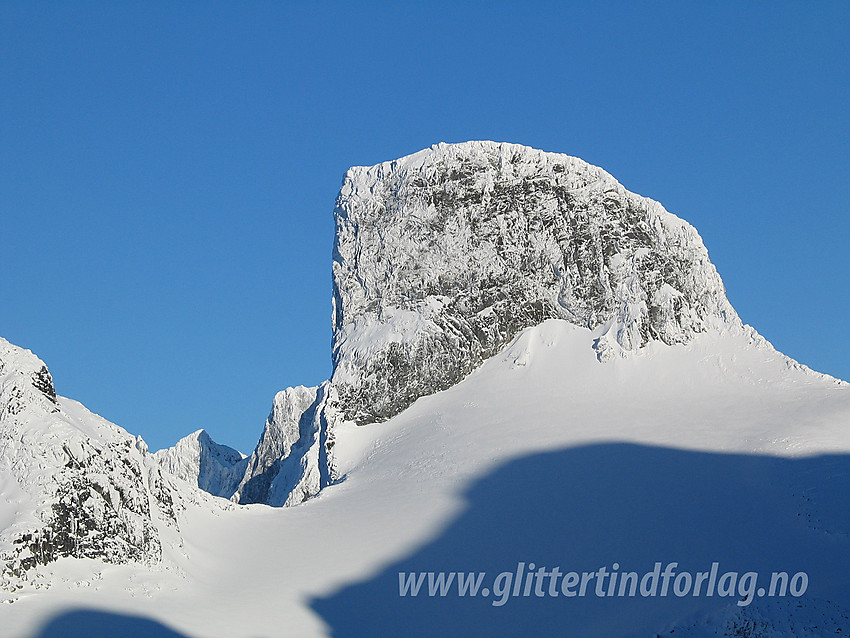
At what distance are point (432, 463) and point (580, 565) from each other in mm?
16352

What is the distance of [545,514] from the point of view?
47469 millimetres

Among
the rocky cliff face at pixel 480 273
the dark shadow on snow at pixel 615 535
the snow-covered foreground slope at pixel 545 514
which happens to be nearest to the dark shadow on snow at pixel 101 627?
the snow-covered foreground slope at pixel 545 514

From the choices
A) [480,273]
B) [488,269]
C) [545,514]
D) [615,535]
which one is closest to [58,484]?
[545,514]

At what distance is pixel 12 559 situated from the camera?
116 feet

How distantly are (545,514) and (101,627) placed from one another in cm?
2211

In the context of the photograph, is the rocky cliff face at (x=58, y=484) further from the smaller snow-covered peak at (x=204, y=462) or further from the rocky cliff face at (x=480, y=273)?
the smaller snow-covered peak at (x=204, y=462)

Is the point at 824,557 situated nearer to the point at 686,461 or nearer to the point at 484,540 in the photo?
the point at 686,461

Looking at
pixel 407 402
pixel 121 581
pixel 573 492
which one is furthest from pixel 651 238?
pixel 121 581

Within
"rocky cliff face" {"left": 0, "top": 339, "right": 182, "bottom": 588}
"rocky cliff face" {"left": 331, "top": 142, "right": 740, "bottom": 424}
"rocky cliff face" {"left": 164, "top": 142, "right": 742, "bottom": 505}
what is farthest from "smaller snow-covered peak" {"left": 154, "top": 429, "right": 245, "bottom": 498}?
"rocky cliff face" {"left": 0, "top": 339, "right": 182, "bottom": 588}

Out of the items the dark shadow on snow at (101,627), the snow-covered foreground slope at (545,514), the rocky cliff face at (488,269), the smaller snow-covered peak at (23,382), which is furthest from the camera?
the rocky cliff face at (488,269)

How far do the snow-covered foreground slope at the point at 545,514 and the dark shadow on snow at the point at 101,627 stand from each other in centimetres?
10

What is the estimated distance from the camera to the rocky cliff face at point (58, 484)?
123 ft

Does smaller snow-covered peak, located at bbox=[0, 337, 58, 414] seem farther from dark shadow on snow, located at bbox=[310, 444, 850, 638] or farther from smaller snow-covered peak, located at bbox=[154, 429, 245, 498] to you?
smaller snow-covered peak, located at bbox=[154, 429, 245, 498]

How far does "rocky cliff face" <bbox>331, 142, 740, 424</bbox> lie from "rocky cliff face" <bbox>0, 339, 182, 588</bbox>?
923 inches
